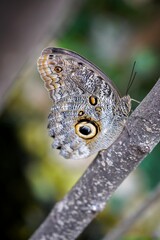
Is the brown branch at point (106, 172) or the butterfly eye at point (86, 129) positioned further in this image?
the butterfly eye at point (86, 129)

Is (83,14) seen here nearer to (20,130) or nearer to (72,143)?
(20,130)

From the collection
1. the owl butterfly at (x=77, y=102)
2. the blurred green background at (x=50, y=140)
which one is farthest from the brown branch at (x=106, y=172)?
the blurred green background at (x=50, y=140)

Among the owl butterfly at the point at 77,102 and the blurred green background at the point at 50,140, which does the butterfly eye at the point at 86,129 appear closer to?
the owl butterfly at the point at 77,102

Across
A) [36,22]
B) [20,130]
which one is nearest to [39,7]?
[36,22]

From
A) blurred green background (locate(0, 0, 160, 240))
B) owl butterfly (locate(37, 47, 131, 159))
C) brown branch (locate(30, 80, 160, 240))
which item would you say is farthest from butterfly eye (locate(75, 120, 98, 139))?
blurred green background (locate(0, 0, 160, 240))

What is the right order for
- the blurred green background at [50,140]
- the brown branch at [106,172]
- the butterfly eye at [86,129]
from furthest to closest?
1. the blurred green background at [50,140]
2. the butterfly eye at [86,129]
3. the brown branch at [106,172]

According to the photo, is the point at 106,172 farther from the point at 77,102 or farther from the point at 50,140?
the point at 50,140
